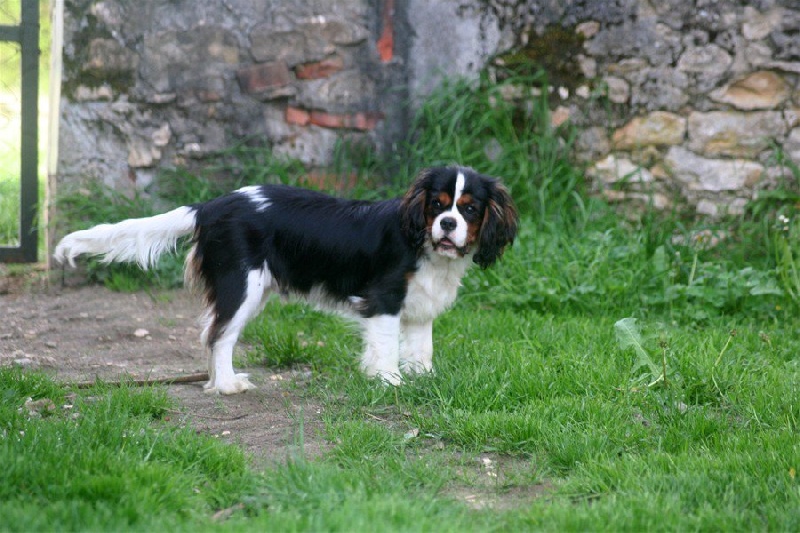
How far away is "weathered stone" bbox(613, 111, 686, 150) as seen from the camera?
267 inches

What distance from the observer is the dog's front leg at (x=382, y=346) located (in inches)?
179

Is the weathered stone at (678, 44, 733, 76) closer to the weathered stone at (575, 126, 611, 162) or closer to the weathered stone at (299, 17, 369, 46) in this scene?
the weathered stone at (575, 126, 611, 162)

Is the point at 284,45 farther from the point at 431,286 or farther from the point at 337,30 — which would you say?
the point at 431,286

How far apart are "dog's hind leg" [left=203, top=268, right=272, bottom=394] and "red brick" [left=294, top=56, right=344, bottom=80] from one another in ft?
10.2

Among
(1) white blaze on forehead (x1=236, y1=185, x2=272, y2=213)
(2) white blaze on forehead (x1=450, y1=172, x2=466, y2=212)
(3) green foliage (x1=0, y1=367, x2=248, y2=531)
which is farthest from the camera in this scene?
(1) white blaze on forehead (x1=236, y1=185, x2=272, y2=213)

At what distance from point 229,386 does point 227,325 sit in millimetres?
289

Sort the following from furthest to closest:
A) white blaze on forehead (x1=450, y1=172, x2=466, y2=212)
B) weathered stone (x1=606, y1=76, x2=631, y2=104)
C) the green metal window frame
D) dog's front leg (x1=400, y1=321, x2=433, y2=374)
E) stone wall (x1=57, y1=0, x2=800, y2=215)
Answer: the green metal window frame, weathered stone (x1=606, y1=76, x2=631, y2=104), stone wall (x1=57, y1=0, x2=800, y2=215), dog's front leg (x1=400, y1=321, x2=433, y2=374), white blaze on forehead (x1=450, y1=172, x2=466, y2=212)

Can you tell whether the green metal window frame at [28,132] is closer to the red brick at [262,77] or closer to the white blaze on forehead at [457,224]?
the red brick at [262,77]

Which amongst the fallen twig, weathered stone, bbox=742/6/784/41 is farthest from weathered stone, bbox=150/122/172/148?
weathered stone, bbox=742/6/784/41

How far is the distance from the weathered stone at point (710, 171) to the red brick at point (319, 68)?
8.56 feet

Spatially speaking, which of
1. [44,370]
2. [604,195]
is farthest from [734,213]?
[44,370]

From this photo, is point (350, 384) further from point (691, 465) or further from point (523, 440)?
point (691, 465)

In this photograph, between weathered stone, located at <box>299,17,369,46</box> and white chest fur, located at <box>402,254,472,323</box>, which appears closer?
white chest fur, located at <box>402,254,472,323</box>

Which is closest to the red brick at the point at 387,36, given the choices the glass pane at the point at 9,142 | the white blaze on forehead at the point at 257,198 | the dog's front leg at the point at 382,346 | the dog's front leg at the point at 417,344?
the glass pane at the point at 9,142
